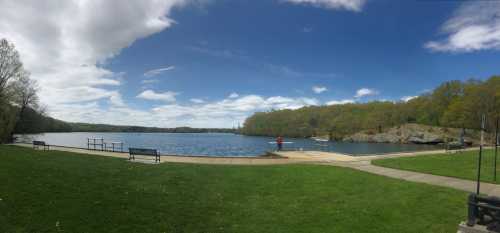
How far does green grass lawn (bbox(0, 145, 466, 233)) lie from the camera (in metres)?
6.12

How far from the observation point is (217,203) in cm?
800

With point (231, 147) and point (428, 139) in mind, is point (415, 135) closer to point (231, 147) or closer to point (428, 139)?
point (428, 139)

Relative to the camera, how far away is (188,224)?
6.29 m

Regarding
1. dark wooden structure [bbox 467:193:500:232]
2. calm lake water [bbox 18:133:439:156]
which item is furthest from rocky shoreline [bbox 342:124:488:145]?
dark wooden structure [bbox 467:193:500:232]

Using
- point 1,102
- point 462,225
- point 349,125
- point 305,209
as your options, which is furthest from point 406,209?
point 349,125

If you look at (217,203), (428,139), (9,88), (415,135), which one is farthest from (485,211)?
(415,135)

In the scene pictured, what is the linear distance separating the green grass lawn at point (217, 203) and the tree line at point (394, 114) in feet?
88.9

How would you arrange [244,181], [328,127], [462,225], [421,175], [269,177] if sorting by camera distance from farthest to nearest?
[328,127], [421,175], [269,177], [244,181], [462,225]

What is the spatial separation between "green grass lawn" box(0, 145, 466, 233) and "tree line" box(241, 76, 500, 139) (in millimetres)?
27091

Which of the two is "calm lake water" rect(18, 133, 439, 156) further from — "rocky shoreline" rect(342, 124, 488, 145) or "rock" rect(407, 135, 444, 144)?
"rocky shoreline" rect(342, 124, 488, 145)

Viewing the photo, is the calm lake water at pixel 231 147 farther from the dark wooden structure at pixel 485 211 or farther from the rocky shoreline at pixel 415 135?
the dark wooden structure at pixel 485 211

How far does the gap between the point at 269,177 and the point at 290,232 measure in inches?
227

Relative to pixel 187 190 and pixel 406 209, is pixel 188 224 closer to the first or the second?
pixel 187 190

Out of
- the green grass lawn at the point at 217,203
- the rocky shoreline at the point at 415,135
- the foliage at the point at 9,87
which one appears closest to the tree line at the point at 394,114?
the rocky shoreline at the point at 415,135
